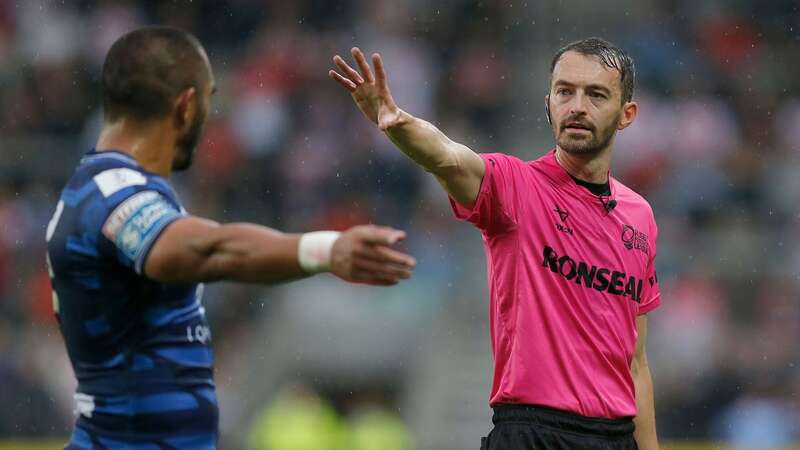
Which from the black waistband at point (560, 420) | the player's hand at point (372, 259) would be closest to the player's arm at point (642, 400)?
the black waistband at point (560, 420)

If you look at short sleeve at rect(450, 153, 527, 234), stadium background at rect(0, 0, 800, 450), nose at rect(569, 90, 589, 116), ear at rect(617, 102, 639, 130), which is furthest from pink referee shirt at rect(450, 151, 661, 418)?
stadium background at rect(0, 0, 800, 450)

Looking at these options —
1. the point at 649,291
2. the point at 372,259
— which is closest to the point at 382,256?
the point at 372,259

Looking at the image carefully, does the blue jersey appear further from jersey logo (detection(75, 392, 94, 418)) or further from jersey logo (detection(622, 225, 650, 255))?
jersey logo (detection(622, 225, 650, 255))

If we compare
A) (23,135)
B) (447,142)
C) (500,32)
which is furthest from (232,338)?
(447,142)

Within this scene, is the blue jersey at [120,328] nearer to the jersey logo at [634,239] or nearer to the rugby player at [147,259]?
the rugby player at [147,259]

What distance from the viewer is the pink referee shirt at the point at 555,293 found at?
17.5 feet

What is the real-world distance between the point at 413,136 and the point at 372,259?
129 centimetres

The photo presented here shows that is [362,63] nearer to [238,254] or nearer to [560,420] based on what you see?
[238,254]

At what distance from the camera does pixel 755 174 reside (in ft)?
44.5

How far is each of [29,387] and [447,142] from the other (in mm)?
8253

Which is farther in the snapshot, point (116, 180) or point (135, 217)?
point (116, 180)

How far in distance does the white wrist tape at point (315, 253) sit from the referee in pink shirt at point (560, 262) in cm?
116

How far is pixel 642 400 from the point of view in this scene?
5.75 meters

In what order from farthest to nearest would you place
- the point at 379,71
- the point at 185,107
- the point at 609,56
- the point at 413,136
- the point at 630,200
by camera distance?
1. the point at 630,200
2. the point at 609,56
3. the point at 413,136
4. the point at 379,71
5. the point at 185,107
